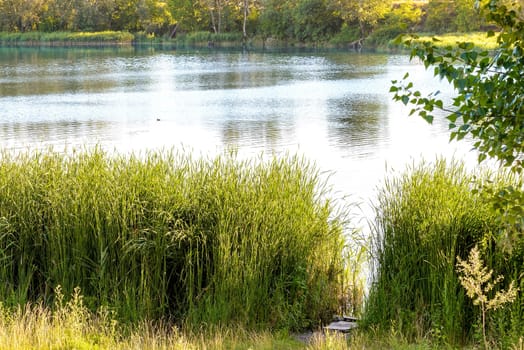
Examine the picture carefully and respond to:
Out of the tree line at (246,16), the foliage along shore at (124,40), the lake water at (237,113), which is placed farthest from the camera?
the foliage along shore at (124,40)

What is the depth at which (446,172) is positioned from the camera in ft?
24.2

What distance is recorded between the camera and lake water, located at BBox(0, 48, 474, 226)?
1941cm

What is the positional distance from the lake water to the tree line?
18.3m

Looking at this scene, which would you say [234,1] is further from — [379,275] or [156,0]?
[379,275]

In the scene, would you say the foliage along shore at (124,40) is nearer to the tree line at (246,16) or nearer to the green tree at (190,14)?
the tree line at (246,16)

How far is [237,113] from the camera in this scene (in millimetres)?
27609

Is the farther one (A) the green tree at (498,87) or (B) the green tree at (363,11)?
(B) the green tree at (363,11)

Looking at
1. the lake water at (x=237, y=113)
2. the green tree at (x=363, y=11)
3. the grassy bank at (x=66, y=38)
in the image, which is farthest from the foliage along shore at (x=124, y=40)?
the lake water at (x=237, y=113)

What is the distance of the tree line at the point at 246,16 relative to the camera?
6894cm

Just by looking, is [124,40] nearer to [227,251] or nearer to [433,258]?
[227,251]

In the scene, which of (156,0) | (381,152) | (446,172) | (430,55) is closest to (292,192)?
(446,172)

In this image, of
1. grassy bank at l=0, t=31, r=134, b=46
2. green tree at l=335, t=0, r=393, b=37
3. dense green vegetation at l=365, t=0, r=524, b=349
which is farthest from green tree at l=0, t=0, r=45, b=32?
dense green vegetation at l=365, t=0, r=524, b=349

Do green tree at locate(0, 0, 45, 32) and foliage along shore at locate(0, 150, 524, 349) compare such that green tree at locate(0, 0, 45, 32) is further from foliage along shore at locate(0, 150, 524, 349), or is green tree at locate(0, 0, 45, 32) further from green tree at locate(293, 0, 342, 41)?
foliage along shore at locate(0, 150, 524, 349)

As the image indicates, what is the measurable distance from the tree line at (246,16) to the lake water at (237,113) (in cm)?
1834
